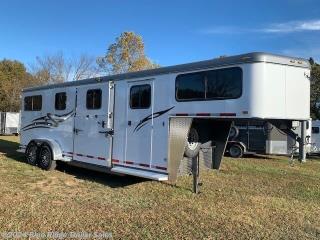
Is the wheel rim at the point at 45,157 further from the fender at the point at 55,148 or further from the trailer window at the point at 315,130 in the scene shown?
the trailer window at the point at 315,130

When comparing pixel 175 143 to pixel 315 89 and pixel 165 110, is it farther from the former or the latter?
pixel 315 89

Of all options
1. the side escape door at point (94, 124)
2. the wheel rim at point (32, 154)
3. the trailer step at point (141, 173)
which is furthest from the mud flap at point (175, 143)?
the wheel rim at point (32, 154)

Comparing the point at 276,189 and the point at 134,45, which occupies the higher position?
the point at 134,45

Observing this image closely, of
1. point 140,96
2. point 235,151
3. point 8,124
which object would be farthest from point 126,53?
point 140,96

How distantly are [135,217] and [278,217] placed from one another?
97.3 inches

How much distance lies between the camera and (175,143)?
9008 mm

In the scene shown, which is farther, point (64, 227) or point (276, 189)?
point (276, 189)

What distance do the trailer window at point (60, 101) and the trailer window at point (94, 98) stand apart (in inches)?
49.3

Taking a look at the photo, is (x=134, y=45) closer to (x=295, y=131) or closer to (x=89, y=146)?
(x=89, y=146)

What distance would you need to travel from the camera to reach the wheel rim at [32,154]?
13148mm

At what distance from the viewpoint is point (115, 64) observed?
1407 inches

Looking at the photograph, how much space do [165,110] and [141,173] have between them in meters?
1.44

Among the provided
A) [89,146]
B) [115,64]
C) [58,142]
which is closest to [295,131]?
[89,146]

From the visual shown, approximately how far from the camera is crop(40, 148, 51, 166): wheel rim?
1231 centimetres
